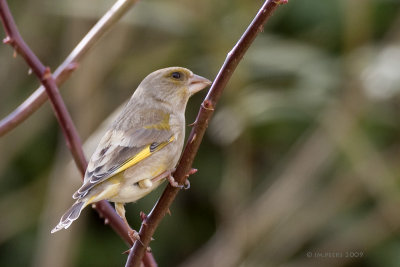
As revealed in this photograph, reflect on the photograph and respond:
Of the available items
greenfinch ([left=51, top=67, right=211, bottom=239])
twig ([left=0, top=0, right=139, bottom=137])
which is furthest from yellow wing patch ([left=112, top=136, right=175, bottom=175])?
twig ([left=0, top=0, right=139, bottom=137])

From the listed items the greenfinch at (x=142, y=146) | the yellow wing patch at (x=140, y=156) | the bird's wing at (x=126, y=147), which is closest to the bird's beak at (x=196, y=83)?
the greenfinch at (x=142, y=146)

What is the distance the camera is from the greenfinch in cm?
305

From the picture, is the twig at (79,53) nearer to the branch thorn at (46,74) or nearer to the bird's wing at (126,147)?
the branch thorn at (46,74)

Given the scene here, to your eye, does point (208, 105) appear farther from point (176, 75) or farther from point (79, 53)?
point (176, 75)

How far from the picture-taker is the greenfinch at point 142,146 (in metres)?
3.05

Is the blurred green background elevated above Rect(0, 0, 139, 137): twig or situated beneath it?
situated beneath

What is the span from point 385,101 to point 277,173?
1.03m

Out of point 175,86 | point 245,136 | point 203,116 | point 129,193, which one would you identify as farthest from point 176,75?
point 245,136

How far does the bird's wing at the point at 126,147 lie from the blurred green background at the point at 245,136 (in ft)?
4.93

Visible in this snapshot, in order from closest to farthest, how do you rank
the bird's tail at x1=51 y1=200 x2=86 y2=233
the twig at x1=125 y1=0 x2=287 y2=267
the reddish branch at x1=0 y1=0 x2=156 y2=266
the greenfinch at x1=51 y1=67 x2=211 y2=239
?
the twig at x1=125 y1=0 x2=287 y2=267
the reddish branch at x1=0 y1=0 x2=156 y2=266
the bird's tail at x1=51 y1=200 x2=86 y2=233
the greenfinch at x1=51 y1=67 x2=211 y2=239

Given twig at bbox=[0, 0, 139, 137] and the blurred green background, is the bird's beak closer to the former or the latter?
twig at bbox=[0, 0, 139, 137]

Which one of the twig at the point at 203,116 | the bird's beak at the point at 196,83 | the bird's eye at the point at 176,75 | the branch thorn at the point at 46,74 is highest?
the branch thorn at the point at 46,74

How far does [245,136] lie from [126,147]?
231cm

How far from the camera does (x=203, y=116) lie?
228 centimetres
